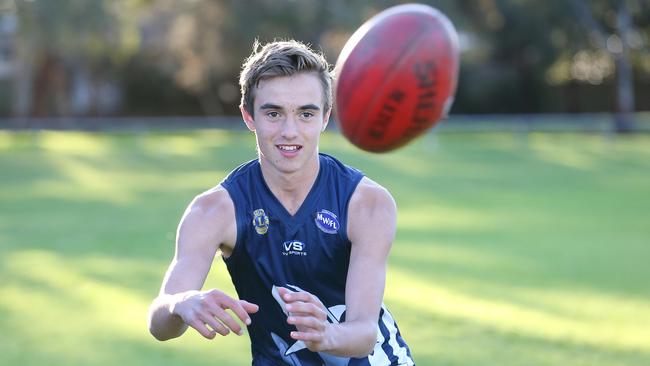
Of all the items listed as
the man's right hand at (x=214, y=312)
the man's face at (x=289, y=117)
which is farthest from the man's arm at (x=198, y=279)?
the man's face at (x=289, y=117)

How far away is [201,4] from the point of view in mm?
49844

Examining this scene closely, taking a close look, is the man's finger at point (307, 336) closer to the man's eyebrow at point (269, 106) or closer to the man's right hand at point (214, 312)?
the man's right hand at point (214, 312)

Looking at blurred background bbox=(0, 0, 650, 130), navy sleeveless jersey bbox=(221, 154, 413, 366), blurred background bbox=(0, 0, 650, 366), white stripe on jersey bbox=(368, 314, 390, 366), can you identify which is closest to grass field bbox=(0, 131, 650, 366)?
blurred background bbox=(0, 0, 650, 366)

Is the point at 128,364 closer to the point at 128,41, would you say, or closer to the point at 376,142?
the point at 376,142

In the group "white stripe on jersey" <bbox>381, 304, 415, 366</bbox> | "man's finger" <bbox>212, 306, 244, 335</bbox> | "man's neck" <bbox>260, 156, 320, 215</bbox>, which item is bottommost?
"man's finger" <bbox>212, 306, 244, 335</bbox>

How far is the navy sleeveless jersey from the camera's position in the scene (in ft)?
15.0

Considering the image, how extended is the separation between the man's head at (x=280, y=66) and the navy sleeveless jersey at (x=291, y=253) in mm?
344

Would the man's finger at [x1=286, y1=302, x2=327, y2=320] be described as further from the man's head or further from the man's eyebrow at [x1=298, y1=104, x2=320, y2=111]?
the man's head

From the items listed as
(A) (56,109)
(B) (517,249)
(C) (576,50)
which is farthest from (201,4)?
(B) (517,249)

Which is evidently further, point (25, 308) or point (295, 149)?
point (25, 308)

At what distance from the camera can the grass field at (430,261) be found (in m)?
7.65

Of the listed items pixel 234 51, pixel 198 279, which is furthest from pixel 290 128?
pixel 234 51

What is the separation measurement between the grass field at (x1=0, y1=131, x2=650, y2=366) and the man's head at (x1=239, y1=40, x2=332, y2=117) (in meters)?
2.01

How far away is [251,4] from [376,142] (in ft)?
147
